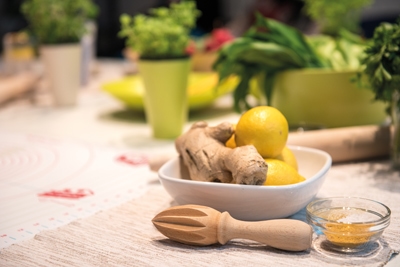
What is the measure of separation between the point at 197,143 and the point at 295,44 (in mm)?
487

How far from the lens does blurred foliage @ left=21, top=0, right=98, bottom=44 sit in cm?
151

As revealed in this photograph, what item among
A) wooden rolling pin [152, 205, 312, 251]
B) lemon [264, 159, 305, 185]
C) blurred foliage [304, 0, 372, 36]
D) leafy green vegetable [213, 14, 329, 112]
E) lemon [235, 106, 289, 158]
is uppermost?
blurred foliage [304, 0, 372, 36]

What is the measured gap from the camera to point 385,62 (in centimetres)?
82

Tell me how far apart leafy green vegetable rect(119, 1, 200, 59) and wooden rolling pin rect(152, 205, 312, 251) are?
58 cm

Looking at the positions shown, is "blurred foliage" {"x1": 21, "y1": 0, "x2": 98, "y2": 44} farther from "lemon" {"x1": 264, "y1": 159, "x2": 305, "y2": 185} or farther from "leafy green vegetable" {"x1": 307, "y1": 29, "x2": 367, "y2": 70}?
"lemon" {"x1": 264, "y1": 159, "x2": 305, "y2": 185}

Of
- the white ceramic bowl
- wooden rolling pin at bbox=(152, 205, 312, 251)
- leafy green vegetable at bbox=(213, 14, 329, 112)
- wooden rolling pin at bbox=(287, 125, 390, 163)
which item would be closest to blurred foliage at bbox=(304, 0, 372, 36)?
leafy green vegetable at bbox=(213, 14, 329, 112)

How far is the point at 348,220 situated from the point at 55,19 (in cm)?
121

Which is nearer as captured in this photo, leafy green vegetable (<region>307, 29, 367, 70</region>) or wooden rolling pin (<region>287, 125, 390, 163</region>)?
wooden rolling pin (<region>287, 125, 390, 163</region>)

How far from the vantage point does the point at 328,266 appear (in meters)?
0.54

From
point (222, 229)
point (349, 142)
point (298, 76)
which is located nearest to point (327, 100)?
point (298, 76)

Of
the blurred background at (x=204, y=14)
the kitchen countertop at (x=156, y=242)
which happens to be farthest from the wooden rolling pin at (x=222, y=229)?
the blurred background at (x=204, y=14)

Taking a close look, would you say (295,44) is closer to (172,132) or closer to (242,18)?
(172,132)

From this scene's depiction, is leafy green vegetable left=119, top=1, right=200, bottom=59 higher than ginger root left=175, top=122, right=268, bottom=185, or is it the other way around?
leafy green vegetable left=119, top=1, right=200, bottom=59

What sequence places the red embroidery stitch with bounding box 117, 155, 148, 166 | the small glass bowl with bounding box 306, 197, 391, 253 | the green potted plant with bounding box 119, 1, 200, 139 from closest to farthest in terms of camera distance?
the small glass bowl with bounding box 306, 197, 391, 253
the red embroidery stitch with bounding box 117, 155, 148, 166
the green potted plant with bounding box 119, 1, 200, 139
